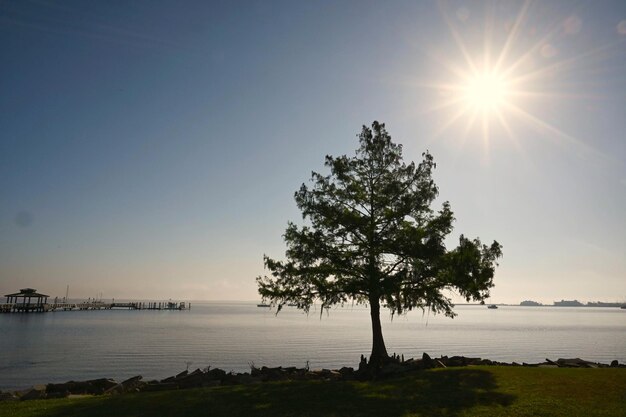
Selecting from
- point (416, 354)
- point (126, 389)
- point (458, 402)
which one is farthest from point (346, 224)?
point (416, 354)

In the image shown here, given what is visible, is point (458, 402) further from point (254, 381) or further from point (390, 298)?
point (254, 381)

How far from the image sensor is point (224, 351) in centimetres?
4994

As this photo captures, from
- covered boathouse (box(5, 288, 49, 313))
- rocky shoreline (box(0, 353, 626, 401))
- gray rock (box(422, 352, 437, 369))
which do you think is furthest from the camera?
covered boathouse (box(5, 288, 49, 313))

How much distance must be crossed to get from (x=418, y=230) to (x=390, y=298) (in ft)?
13.8

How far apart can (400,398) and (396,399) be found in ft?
0.68

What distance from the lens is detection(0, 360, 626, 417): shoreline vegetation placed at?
13781mm

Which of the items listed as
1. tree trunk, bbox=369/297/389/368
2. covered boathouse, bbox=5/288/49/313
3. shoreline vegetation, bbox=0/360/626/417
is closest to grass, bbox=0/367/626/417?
shoreline vegetation, bbox=0/360/626/417

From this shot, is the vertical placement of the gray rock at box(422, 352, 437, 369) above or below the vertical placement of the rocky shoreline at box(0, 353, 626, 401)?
above

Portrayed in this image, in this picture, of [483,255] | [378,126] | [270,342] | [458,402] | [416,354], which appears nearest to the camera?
[458,402]

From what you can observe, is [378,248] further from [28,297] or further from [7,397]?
[28,297]

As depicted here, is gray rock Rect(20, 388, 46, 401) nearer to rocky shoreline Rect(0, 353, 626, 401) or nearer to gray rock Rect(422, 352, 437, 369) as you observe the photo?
rocky shoreline Rect(0, 353, 626, 401)

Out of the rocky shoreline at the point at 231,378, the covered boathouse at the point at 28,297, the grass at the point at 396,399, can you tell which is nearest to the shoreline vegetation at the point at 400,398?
the grass at the point at 396,399

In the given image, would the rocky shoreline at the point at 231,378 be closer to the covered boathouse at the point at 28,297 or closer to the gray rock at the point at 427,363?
the gray rock at the point at 427,363

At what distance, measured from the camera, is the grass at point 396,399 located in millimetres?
13734
